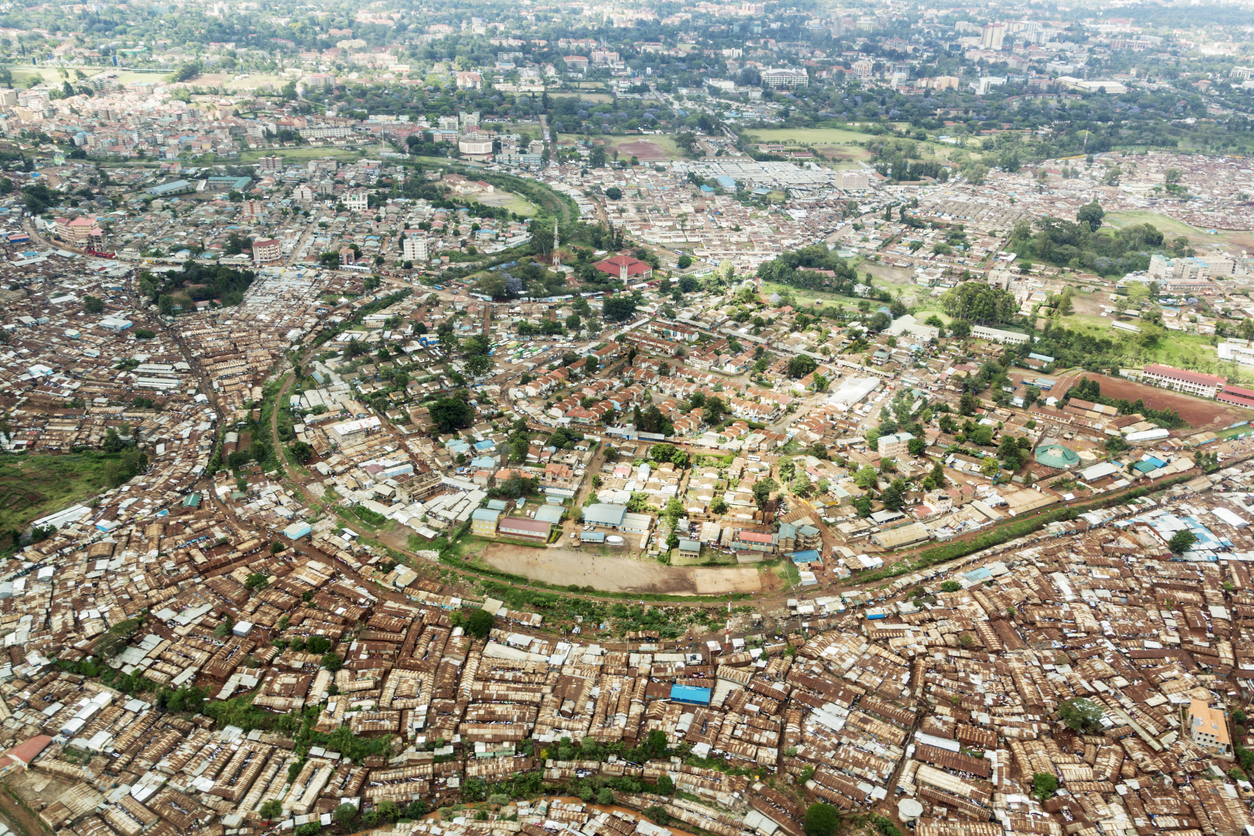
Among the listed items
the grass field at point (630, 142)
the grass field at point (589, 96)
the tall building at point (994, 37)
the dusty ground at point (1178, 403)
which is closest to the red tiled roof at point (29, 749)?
the dusty ground at point (1178, 403)

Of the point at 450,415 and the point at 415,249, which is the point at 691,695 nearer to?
the point at 450,415

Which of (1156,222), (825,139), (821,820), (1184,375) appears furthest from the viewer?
(825,139)

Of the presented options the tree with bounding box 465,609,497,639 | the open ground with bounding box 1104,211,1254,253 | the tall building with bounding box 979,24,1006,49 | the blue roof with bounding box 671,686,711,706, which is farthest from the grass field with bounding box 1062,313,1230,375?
the tall building with bounding box 979,24,1006,49

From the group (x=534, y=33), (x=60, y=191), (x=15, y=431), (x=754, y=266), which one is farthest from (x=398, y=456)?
(x=534, y=33)

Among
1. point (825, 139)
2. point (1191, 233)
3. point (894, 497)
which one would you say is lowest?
point (894, 497)

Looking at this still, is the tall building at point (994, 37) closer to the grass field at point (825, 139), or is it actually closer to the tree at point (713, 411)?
the grass field at point (825, 139)

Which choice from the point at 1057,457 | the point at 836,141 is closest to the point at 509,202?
the point at 836,141

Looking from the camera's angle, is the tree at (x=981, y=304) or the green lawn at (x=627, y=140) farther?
the green lawn at (x=627, y=140)
